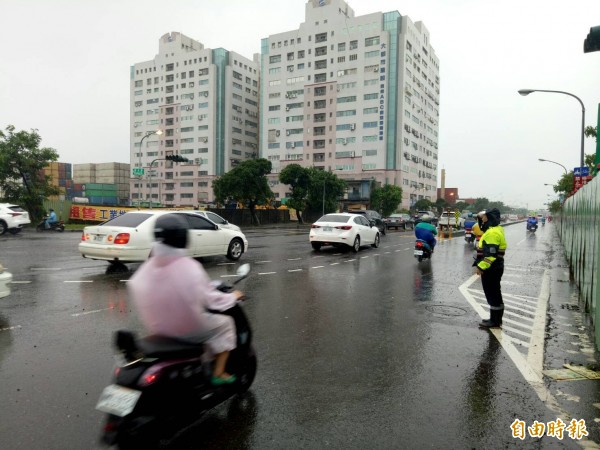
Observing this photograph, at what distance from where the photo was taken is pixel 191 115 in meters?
111

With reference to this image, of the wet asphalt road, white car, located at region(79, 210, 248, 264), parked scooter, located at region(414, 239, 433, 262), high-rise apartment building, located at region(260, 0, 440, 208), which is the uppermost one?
high-rise apartment building, located at region(260, 0, 440, 208)

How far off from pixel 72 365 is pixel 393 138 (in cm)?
8659

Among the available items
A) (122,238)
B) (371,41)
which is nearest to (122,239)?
(122,238)

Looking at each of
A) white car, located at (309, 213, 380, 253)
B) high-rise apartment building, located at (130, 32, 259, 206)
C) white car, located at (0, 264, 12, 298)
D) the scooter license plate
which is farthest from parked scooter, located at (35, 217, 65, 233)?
high-rise apartment building, located at (130, 32, 259, 206)

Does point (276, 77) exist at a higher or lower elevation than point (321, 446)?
higher

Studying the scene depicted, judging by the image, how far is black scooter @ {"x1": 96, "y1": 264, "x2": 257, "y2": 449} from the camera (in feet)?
8.80

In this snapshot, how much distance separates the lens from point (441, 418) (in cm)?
357

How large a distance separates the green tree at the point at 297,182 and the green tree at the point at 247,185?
6296 millimetres

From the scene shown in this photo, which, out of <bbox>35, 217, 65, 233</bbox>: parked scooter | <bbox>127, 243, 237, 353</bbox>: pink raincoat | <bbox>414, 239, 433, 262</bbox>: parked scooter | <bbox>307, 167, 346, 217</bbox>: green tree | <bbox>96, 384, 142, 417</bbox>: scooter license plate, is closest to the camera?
<bbox>96, 384, 142, 417</bbox>: scooter license plate

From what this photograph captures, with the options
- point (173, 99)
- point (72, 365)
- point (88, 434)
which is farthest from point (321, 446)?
point (173, 99)

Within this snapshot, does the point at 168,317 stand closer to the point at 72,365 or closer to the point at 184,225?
the point at 184,225

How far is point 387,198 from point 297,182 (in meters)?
24.7

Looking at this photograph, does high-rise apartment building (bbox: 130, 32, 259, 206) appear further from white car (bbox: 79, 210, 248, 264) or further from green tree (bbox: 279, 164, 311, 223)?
white car (bbox: 79, 210, 248, 264)

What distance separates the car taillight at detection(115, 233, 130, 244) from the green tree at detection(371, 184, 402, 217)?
67.3m
